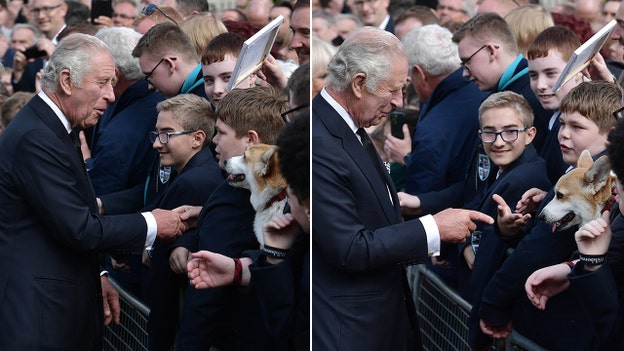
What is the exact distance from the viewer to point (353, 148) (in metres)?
3.83

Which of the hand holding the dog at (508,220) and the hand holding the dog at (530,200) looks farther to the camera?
the hand holding the dog at (530,200)

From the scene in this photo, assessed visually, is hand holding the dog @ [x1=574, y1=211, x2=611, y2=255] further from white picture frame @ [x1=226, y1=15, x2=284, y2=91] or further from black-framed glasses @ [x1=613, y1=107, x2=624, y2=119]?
white picture frame @ [x1=226, y1=15, x2=284, y2=91]

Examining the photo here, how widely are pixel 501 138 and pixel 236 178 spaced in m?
1.41

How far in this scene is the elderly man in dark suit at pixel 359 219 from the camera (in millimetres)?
3705

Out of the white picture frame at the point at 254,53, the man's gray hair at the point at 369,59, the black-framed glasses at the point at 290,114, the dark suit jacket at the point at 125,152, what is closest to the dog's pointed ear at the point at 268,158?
the black-framed glasses at the point at 290,114

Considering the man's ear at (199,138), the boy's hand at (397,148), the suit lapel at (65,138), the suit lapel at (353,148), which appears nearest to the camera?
the suit lapel at (353,148)

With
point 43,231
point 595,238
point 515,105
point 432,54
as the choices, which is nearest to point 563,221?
point 595,238

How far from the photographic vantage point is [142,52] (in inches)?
227

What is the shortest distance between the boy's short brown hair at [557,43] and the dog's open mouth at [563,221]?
1339mm

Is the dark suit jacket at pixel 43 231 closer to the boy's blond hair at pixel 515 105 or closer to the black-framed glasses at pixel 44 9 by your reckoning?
the boy's blond hair at pixel 515 105

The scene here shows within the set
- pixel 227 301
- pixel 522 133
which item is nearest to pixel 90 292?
pixel 227 301

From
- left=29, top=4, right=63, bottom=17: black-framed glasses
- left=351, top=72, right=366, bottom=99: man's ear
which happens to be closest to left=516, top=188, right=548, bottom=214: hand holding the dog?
left=351, top=72, right=366, bottom=99: man's ear

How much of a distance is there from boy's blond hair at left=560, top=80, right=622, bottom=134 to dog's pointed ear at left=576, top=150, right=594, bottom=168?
1.07 ft

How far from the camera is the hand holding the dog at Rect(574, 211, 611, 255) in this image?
357 centimetres
